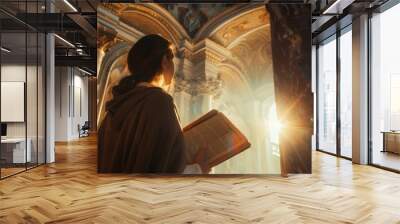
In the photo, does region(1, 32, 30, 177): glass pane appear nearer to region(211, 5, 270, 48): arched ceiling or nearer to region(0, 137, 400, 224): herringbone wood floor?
region(0, 137, 400, 224): herringbone wood floor

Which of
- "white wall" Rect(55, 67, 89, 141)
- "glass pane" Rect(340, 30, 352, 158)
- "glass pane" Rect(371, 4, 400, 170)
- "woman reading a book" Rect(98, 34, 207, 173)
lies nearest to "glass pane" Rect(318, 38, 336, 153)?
"glass pane" Rect(340, 30, 352, 158)

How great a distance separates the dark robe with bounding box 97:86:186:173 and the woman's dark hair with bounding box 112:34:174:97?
16cm

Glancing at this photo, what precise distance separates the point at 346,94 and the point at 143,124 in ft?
17.7

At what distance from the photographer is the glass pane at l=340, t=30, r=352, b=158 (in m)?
8.98

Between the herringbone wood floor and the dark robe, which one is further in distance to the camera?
the dark robe

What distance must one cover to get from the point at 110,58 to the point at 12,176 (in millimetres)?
2814

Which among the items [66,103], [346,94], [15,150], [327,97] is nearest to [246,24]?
[346,94]

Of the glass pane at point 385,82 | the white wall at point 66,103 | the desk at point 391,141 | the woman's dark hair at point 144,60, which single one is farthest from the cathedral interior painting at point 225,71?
the white wall at point 66,103

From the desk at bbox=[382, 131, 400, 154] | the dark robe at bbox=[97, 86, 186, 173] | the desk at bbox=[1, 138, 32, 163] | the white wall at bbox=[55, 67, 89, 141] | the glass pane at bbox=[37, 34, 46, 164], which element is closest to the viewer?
the dark robe at bbox=[97, 86, 186, 173]

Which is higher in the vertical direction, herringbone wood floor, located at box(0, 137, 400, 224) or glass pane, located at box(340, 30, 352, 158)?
glass pane, located at box(340, 30, 352, 158)

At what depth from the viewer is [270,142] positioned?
22.4 feet

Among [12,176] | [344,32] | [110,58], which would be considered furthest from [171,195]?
[344,32]

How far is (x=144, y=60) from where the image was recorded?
6.84 meters

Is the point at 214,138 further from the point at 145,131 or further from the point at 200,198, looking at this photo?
the point at 200,198
